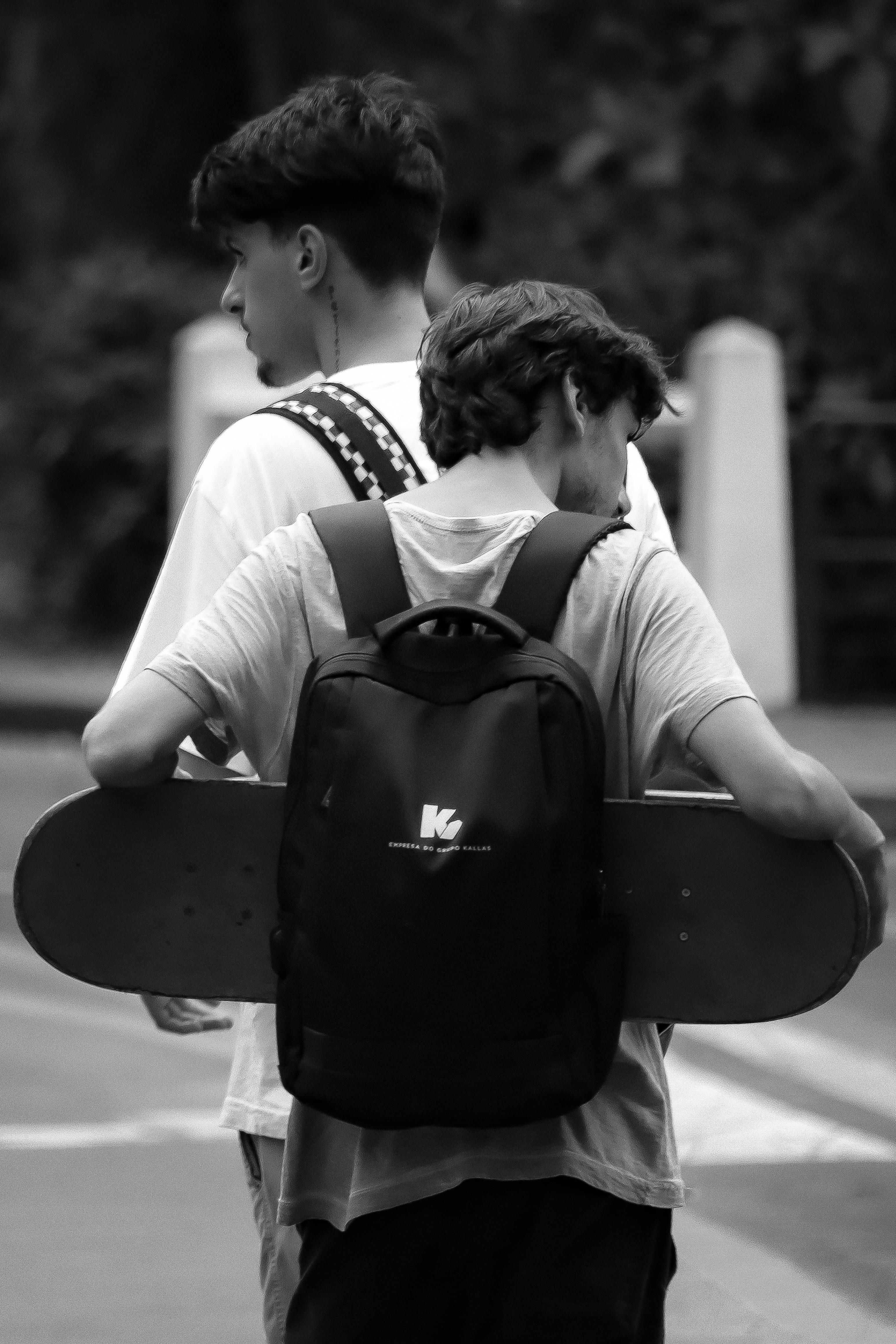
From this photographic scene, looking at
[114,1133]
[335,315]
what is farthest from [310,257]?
[114,1133]

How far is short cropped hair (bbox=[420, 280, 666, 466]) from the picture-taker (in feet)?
6.93

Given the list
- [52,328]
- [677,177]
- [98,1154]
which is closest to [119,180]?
[52,328]

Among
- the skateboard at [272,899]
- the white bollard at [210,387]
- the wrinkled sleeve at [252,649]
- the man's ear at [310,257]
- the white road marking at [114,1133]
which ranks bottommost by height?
the white road marking at [114,1133]

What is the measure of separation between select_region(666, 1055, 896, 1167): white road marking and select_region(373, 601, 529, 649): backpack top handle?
3.15 meters

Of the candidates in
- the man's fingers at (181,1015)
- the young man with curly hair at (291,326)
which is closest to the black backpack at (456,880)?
the young man with curly hair at (291,326)

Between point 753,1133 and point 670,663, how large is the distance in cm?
351

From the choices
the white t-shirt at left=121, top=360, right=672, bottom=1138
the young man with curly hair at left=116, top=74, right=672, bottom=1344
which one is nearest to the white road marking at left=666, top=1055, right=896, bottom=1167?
the young man with curly hair at left=116, top=74, right=672, bottom=1344

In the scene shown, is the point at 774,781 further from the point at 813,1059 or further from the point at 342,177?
the point at 813,1059

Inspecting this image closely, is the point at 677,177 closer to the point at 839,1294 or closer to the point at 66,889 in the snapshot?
the point at 839,1294

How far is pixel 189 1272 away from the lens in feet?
14.2

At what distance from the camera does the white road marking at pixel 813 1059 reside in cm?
572

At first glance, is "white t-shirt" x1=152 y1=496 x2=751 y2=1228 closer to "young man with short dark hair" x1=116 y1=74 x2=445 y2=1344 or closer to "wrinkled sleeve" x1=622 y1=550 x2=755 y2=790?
"wrinkled sleeve" x1=622 y1=550 x2=755 y2=790

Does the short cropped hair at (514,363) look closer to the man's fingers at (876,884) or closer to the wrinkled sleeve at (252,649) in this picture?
the wrinkled sleeve at (252,649)

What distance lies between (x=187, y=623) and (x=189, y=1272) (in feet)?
8.33
